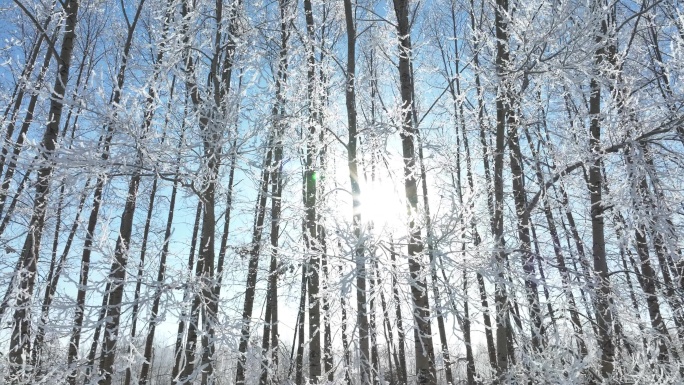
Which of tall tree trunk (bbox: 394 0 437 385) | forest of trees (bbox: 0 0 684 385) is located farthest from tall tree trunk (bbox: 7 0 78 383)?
tall tree trunk (bbox: 394 0 437 385)

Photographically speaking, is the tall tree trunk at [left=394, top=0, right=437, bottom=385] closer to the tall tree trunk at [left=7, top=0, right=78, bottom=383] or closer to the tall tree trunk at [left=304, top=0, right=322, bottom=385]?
the tall tree trunk at [left=304, top=0, right=322, bottom=385]

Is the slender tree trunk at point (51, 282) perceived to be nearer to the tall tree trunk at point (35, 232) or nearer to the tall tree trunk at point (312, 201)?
the tall tree trunk at point (35, 232)

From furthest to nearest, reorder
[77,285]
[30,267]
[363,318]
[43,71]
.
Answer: [43,71] < [30,267] < [363,318] < [77,285]

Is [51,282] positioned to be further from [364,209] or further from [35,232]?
[364,209]

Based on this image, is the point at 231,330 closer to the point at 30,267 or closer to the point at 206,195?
the point at 206,195

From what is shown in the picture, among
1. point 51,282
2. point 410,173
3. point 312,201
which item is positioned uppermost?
point 312,201

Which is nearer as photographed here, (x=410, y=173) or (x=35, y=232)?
(x=410, y=173)

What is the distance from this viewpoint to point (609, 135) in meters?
5.34

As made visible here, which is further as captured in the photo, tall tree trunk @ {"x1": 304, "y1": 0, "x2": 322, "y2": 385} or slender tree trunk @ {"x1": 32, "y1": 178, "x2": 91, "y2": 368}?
tall tree trunk @ {"x1": 304, "y1": 0, "x2": 322, "y2": 385}

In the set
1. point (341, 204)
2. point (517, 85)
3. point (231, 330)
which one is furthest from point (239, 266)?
point (517, 85)

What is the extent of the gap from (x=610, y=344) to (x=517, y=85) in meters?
3.52

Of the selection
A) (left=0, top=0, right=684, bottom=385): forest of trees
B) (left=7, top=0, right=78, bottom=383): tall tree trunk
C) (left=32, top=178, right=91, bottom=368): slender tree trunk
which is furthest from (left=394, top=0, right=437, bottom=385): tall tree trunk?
(left=7, top=0, right=78, bottom=383): tall tree trunk

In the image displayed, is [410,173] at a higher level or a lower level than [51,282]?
higher

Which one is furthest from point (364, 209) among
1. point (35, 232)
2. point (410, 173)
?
point (35, 232)
